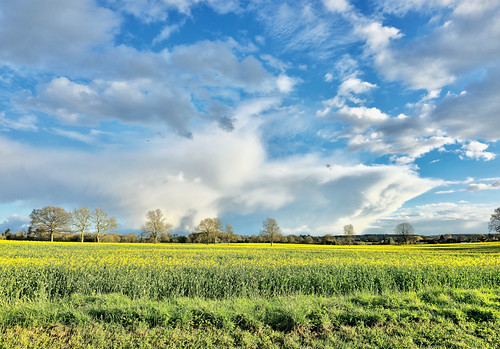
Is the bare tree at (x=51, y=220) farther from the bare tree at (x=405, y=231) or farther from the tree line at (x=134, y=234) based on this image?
the bare tree at (x=405, y=231)

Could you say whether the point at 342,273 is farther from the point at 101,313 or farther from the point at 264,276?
the point at 101,313

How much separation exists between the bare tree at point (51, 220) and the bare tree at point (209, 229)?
136ft

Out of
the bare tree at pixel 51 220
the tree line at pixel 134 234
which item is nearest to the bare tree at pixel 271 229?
the tree line at pixel 134 234

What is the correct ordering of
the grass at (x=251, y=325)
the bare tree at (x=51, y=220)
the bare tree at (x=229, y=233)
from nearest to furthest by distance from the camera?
the grass at (x=251, y=325)
the bare tree at (x=51, y=220)
the bare tree at (x=229, y=233)

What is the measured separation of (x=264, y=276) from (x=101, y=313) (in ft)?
25.4

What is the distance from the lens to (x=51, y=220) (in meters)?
88.7

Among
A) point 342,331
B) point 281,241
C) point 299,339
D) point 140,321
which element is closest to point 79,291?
point 140,321

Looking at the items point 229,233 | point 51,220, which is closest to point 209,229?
point 229,233

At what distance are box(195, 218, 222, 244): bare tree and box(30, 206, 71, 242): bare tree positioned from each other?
4141 centimetres

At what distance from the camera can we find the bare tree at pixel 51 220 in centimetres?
8762

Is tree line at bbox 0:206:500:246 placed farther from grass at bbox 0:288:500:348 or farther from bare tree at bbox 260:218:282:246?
grass at bbox 0:288:500:348

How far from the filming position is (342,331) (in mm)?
7824

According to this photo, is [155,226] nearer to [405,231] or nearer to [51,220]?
[51,220]

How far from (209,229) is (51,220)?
49.3 m
